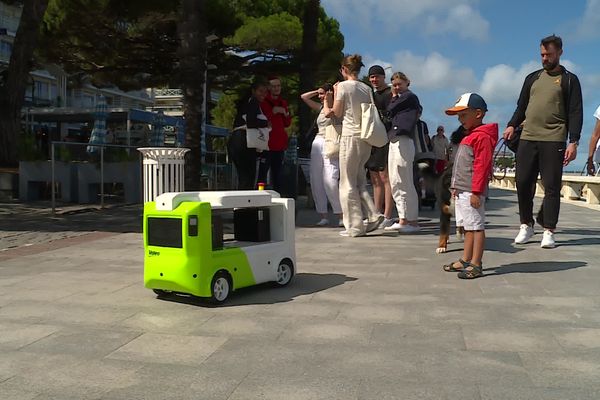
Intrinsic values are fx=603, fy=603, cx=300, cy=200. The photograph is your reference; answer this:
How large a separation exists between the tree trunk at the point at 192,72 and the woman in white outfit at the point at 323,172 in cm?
218

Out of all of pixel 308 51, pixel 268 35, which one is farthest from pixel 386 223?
pixel 268 35

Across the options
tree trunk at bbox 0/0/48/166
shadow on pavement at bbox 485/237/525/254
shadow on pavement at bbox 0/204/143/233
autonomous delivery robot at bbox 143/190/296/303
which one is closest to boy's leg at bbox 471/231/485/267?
Answer: shadow on pavement at bbox 485/237/525/254

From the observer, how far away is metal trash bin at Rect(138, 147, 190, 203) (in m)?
7.79

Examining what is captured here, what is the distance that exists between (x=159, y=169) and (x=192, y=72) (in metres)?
3.04

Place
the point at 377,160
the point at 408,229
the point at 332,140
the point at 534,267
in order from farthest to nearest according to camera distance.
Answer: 1. the point at 377,160
2. the point at 332,140
3. the point at 408,229
4. the point at 534,267

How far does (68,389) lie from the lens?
281 centimetres

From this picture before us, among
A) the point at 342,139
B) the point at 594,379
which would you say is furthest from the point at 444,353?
the point at 342,139

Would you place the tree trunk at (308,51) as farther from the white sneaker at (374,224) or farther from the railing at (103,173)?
the white sneaker at (374,224)

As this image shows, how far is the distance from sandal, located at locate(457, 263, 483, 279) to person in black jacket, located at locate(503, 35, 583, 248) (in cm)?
186

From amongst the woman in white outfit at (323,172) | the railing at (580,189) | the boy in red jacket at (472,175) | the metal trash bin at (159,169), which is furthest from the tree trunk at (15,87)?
the boy in red jacket at (472,175)

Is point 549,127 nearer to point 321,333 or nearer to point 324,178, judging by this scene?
point 324,178

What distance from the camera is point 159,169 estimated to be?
7805mm

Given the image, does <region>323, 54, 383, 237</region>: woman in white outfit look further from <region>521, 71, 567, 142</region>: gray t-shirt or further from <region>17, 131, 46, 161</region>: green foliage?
<region>17, 131, 46, 161</region>: green foliage

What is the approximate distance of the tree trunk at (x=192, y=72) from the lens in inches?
400
